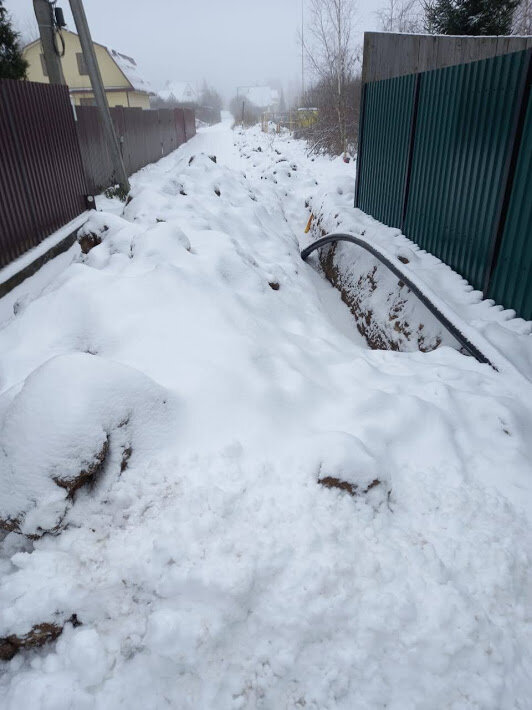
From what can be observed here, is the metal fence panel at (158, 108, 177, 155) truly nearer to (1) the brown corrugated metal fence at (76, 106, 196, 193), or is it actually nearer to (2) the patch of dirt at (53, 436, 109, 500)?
(1) the brown corrugated metal fence at (76, 106, 196, 193)

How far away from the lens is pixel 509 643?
1892 mm

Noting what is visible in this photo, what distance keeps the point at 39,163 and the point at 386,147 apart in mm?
5555

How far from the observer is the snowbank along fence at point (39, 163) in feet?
20.8

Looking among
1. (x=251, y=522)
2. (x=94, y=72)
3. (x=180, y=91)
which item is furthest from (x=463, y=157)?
(x=180, y=91)

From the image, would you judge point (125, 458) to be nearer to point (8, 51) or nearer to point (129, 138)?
point (8, 51)

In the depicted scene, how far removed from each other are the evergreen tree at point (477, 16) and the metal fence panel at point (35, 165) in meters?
9.98

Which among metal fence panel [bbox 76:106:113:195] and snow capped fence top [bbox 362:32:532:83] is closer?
snow capped fence top [bbox 362:32:532:83]

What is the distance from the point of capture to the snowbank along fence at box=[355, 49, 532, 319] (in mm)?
3885

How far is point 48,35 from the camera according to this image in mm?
9742

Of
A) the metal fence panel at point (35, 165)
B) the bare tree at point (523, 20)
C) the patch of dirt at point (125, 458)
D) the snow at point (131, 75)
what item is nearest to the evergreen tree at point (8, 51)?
the metal fence panel at point (35, 165)

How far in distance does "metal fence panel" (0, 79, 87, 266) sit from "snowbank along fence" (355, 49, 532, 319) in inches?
216

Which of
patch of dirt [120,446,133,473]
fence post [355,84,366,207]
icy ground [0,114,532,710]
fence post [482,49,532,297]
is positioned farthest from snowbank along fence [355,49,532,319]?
patch of dirt [120,446,133,473]

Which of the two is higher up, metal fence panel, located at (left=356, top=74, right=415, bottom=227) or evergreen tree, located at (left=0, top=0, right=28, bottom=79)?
evergreen tree, located at (left=0, top=0, right=28, bottom=79)

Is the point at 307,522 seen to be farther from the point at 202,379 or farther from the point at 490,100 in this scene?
the point at 490,100
